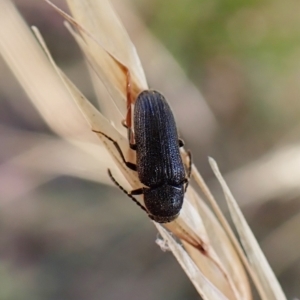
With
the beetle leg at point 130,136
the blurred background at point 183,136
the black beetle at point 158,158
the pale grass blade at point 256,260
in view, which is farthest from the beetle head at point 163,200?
the blurred background at point 183,136

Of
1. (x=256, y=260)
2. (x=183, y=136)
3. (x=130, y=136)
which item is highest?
(x=130, y=136)

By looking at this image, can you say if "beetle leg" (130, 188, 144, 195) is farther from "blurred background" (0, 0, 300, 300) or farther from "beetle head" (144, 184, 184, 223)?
"blurred background" (0, 0, 300, 300)

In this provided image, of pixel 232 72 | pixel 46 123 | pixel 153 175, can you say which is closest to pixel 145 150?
pixel 153 175

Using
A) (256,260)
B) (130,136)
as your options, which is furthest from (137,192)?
(256,260)

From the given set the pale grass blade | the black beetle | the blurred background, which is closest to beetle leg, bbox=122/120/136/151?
the black beetle

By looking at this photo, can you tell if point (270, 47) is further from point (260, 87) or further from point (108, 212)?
point (108, 212)

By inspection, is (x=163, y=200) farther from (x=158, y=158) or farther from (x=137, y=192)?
(x=137, y=192)

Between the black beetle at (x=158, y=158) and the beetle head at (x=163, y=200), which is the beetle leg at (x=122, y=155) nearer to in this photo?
the black beetle at (x=158, y=158)
